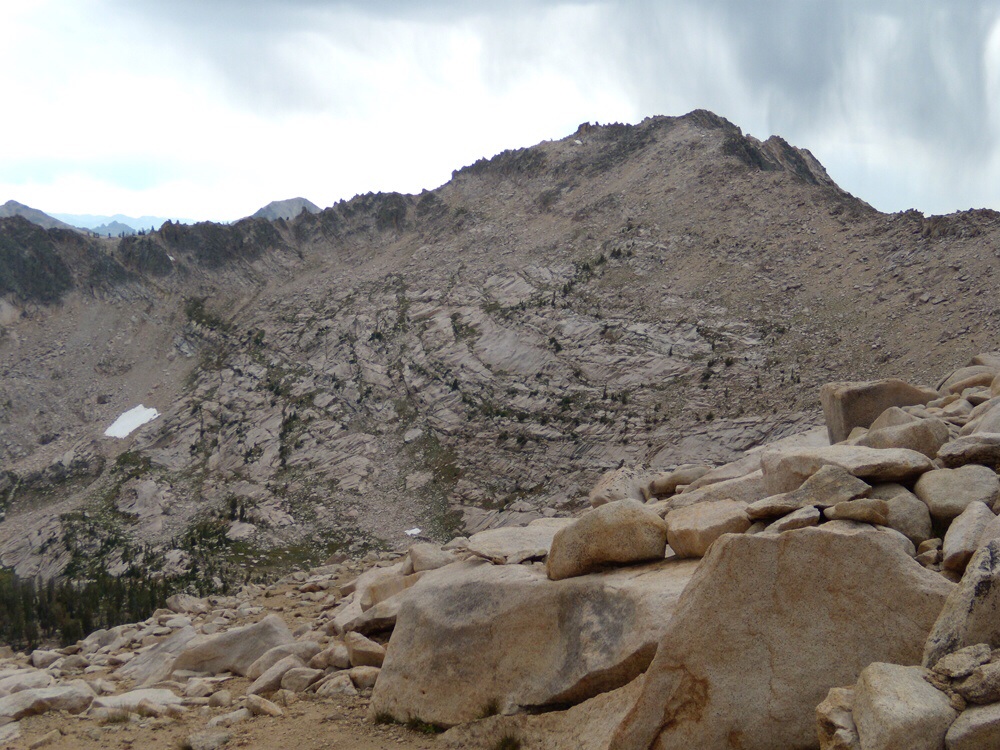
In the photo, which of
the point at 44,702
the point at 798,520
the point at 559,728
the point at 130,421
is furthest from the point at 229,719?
the point at 130,421

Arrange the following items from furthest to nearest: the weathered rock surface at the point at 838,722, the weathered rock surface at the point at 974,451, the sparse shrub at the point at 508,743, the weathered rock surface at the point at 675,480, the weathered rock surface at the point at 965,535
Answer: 1. the weathered rock surface at the point at 675,480
2. the weathered rock surface at the point at 974,451
3. the sparse shrub at the point at 508,743
4. the weathered rock surface at the point at 965,535
5. the weathered rock surface at the point at 838,722

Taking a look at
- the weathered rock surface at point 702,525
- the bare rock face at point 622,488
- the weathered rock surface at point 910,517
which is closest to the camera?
the weathered rock surface at point 910,517

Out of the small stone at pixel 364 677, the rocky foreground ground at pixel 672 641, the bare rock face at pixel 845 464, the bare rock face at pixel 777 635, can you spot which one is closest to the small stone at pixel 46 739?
the rocky foreground ground at pixel 672 641

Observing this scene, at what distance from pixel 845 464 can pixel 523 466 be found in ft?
102

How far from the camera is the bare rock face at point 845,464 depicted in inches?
376

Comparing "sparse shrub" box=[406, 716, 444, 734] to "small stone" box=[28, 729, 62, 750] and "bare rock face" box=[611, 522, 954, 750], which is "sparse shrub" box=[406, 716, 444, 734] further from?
Answer: "small stone" box=[28, 729, 62, 750]

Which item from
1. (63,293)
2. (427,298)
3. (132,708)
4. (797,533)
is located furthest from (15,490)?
(797,533)

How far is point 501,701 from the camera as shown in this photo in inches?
400

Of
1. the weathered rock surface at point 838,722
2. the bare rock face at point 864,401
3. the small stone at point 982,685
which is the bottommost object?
the weathered rock surface at point 838,722

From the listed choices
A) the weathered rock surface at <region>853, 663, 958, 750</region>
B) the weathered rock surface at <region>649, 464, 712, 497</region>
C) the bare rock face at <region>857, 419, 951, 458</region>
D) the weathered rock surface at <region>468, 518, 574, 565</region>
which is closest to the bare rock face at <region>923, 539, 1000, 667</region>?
the weathered rock surface at <region>853, 663, 958, 750</region>

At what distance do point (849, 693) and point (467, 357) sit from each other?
42.5m

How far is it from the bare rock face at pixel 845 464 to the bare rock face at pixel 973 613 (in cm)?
282

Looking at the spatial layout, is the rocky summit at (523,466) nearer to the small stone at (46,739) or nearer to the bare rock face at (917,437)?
the bare rock face at (917,437)

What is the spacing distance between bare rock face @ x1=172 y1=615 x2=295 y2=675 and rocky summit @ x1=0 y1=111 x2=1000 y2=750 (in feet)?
0.21
